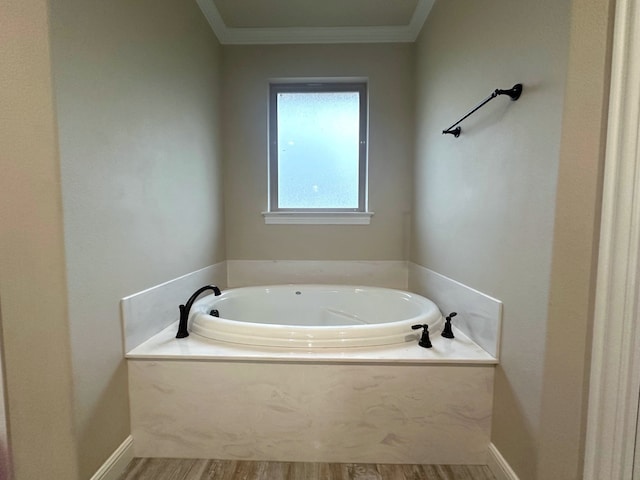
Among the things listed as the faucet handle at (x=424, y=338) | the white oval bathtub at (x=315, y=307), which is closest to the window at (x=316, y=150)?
the white oval bathtub at (x=315, y=307)

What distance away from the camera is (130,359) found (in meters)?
1.21

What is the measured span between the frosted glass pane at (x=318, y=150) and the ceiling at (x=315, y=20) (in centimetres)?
40

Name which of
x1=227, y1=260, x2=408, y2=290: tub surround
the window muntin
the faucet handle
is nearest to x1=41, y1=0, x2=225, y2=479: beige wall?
x1=227, y1=260, x2=408, y2=290: tub surround

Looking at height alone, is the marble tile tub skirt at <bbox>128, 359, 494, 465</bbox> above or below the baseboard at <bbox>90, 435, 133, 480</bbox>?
above

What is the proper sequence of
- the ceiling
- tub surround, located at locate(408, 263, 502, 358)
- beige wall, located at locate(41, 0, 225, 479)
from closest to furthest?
A: beige wall, located at locate(41, 0, 225, 479)
tub surround, located at locate(408, 263, 502, 358)
the ceiling

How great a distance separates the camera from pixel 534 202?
943 millimetres

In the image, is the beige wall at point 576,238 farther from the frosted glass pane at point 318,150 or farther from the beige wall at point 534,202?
the frosted glass pane at point 318,150

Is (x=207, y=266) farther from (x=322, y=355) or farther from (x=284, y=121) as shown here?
(x=284, y=121)

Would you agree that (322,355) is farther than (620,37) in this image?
Yes

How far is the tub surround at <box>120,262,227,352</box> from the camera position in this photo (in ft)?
3.96

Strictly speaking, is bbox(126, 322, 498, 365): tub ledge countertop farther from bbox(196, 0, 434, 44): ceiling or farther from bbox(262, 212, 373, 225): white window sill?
bbox(196, 0, 434, 44): ceiling

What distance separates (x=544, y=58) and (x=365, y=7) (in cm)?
140

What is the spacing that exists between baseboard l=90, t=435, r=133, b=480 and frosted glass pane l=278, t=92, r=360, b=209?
169cm

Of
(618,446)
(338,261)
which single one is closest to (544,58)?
(618,446)
